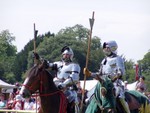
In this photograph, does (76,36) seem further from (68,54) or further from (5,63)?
(68,54)

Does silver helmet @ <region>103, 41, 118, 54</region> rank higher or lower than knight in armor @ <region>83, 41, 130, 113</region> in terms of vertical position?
higher

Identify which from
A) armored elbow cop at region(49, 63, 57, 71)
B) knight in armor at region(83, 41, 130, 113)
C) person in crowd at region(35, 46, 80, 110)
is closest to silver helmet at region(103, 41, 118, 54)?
knight in armor at region(83, 41, 130, 113)

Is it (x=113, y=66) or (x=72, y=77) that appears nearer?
(x=113, y=66)

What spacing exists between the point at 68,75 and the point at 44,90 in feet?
3.13

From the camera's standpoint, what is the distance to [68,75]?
14.4 m

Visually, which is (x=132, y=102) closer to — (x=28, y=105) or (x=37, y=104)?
(x=37, y=104)

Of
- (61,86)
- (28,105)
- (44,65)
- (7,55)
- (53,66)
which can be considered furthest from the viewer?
(7,55)

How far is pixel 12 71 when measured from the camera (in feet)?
270

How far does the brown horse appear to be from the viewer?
522 inches

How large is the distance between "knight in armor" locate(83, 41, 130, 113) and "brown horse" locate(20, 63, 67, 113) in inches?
48.7

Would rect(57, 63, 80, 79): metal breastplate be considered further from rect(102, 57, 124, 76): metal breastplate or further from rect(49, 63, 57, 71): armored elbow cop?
rect(102, 57, 124, 76): metal breastplate

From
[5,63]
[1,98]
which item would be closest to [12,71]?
[5,63]

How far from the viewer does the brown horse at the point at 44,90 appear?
13250mm

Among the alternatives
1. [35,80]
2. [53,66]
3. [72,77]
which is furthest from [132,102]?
[35,80]
